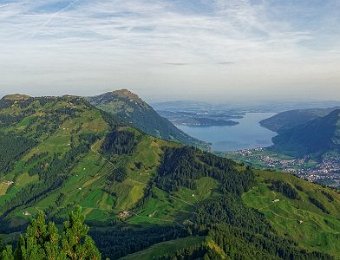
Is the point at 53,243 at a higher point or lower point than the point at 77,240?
higher

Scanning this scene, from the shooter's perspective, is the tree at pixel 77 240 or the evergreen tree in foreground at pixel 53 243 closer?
the evergreen tree in foreground at pixel 53 243

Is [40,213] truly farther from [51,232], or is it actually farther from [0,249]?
[0,249]

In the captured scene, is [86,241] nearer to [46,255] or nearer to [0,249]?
[46,255]

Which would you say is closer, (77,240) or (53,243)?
(53,243)

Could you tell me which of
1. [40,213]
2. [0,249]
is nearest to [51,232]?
[40,213]

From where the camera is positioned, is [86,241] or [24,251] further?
[86,241]

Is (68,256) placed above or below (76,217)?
below

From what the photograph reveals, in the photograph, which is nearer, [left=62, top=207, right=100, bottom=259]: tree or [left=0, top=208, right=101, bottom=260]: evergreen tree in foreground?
[left=0, top=208, right=101, bottom=260]: evergreen tree in foreground
